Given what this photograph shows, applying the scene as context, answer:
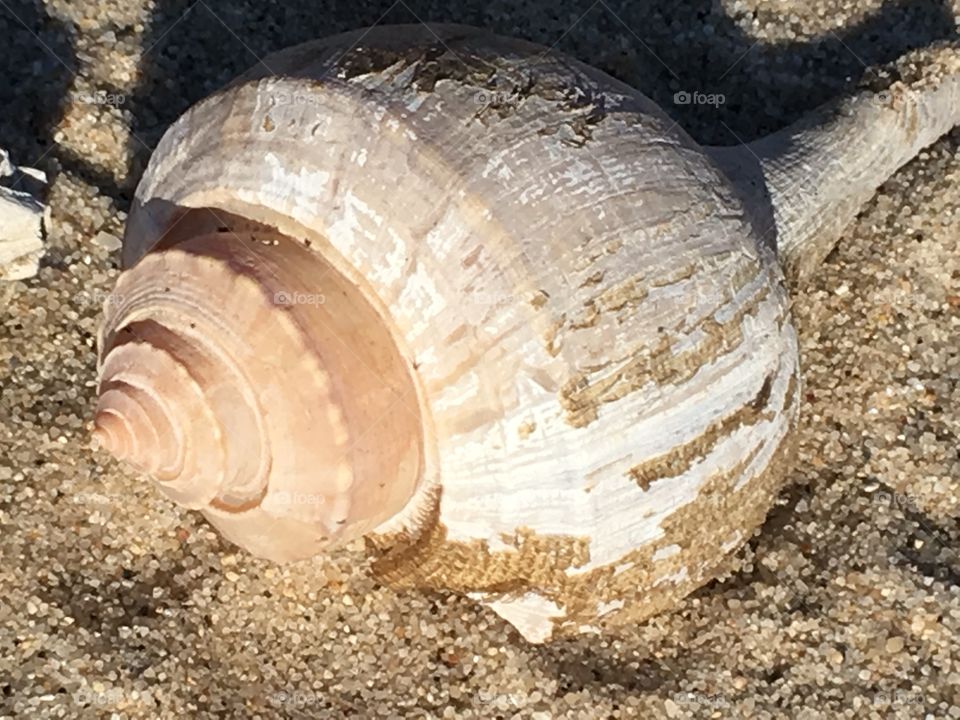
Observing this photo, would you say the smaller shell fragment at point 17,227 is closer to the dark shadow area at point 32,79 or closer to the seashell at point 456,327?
the dark shadow area at point 32,79

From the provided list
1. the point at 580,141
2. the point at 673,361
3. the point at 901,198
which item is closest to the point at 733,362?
the point at 673,361

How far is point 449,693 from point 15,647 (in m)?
0.97

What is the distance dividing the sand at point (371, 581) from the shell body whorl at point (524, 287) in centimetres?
32

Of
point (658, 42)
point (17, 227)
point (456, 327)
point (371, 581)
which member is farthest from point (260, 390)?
point (658, 42)

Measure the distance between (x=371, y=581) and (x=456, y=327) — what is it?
3.10 feet

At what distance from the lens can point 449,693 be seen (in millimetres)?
2762

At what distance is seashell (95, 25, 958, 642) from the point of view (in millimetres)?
2209

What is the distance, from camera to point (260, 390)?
2.17 metres

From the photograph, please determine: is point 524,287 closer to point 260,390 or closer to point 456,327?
point 456,327

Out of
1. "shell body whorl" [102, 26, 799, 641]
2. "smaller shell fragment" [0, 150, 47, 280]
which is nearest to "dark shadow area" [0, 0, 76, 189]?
"smaller shell fragment" [0, 150, 47, 280]

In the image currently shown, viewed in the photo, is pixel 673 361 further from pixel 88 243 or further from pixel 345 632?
pixel 88 243

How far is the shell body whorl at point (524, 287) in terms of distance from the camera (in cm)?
223

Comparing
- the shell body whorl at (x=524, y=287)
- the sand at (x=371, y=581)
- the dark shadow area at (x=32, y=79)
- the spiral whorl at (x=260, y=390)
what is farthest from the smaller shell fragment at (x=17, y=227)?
the spiral whorl at (x=260, y=390)

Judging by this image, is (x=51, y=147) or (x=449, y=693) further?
(x=51, y=147)
